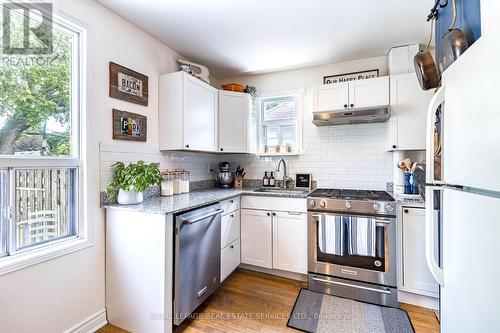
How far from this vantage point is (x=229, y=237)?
8.23 feet

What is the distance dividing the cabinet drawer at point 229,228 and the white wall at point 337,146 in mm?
921

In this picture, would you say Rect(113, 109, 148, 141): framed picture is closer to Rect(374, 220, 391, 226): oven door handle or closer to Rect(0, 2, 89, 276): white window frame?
Rect(0, 2, 89, 276): white window frame

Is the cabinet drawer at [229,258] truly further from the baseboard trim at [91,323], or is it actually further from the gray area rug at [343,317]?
the baseboard trim at [91,323]

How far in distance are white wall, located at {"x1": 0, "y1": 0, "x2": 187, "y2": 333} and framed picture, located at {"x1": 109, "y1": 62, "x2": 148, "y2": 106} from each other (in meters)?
0.05

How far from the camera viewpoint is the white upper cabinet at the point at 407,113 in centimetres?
235

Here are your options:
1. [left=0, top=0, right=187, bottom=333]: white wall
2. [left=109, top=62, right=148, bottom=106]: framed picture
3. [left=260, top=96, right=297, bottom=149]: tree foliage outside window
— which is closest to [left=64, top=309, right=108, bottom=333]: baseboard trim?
[left=0, top=0, right=187, bottom=333]: white wall

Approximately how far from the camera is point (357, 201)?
2236mm

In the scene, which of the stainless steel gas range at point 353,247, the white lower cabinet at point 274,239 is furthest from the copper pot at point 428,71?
the white lower cabinet at point 274,239

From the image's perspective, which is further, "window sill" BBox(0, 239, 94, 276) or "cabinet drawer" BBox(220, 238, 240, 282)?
"cabinet drawer" BBox(220, 238, 240, 282)

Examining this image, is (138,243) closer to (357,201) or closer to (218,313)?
(218,313)

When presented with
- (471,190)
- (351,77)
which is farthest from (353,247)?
(351,77)

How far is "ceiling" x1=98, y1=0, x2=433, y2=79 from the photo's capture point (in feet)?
6.20

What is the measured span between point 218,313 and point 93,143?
1.75m

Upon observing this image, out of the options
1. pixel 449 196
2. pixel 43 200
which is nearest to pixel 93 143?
pixel 43 200
